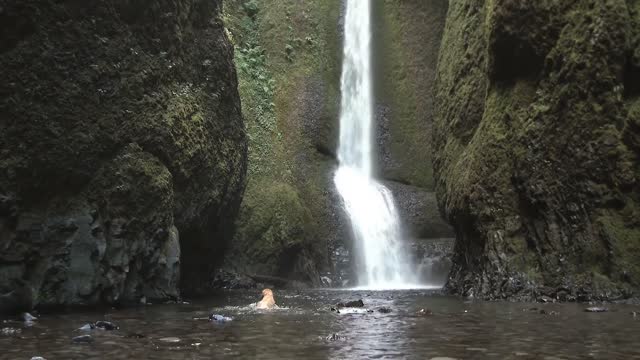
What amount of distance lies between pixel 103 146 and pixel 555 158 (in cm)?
985

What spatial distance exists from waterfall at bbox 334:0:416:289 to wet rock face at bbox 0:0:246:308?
32.6 feet

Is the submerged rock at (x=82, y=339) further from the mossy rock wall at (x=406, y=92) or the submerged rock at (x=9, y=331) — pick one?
the mossy rock wall at (x=406, y=92)

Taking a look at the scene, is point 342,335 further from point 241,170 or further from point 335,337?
point 241,170

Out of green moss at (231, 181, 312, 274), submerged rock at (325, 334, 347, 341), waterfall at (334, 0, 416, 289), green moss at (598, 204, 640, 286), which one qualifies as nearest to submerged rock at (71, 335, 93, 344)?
submerged rock at (325, 334, 347, 341)

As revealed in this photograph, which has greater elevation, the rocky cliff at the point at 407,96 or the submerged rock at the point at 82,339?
the rocky cliff at the point at 407,96

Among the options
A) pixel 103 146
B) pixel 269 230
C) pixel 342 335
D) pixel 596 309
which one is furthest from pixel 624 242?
pixel 269 230

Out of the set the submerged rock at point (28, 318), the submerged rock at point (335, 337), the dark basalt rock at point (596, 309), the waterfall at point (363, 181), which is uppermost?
the waterfall at point (363, 181)

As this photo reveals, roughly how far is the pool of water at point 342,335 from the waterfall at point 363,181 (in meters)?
13.5

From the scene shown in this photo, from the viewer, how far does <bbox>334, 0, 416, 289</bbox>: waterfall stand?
25828mm

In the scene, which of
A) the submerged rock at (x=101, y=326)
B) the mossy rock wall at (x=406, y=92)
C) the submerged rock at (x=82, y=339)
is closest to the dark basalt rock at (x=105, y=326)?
the submerged rock at (x=101, y=326)

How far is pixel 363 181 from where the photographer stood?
3023cm

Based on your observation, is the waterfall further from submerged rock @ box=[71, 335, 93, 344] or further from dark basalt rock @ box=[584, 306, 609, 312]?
submerged rock @ box=[71, 335, 93, 344]

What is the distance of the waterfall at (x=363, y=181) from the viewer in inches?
1017

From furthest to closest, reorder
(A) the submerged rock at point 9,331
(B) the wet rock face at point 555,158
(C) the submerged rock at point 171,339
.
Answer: (B) the wet rock face at point 555,158, (A) the submerged rock at point 9,331, (C) the submerged rock at point 171,339
